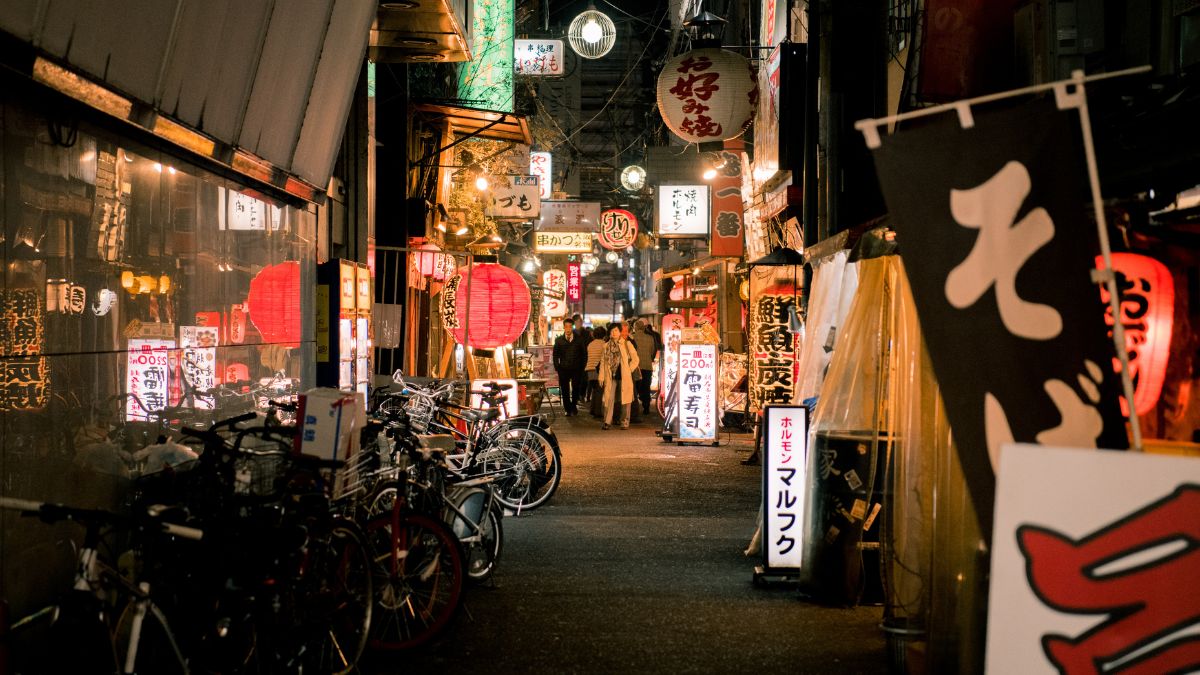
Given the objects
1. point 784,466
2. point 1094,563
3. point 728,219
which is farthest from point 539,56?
point 1094,563

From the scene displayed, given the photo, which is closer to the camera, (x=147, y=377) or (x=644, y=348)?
(x=147, y=377)

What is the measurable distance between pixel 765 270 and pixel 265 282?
13.7m

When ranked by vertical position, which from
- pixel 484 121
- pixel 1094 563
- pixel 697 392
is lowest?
pixel 697 392

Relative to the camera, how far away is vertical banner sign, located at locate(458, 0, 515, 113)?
25.5 meters

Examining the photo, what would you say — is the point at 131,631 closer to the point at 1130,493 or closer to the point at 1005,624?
the point at 1005,624

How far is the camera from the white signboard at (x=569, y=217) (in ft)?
119

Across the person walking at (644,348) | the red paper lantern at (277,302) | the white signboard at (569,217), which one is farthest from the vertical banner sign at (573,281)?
the red paper lantern at (277,302)

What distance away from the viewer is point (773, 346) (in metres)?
18.4

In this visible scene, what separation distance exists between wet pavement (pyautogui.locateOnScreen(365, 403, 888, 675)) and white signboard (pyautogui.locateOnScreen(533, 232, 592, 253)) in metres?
21.8

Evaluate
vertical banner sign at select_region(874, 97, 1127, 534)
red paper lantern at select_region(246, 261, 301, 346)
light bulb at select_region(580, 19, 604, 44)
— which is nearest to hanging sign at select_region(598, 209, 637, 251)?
light bulb at select_region(580, 19, 604, 44)

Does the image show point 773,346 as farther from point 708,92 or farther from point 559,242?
point 559,242

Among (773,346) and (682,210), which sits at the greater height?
(682,210)

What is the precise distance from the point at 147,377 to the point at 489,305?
31.5ft

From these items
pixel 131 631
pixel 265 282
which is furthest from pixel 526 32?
pixel 131 631
